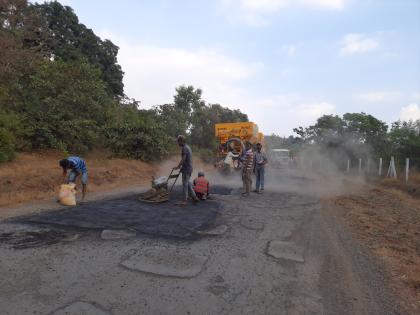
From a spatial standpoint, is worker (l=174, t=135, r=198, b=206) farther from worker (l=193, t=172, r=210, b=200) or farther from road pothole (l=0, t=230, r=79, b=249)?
road pothole (l=0, t=230, r=79, b=249)

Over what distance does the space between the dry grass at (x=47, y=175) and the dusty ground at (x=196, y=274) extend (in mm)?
3887

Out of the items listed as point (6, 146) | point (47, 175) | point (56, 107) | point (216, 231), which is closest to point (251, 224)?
point (216, 231)

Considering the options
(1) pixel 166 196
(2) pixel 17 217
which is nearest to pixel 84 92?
(1) pixel 166 196

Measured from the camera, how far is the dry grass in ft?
33.6

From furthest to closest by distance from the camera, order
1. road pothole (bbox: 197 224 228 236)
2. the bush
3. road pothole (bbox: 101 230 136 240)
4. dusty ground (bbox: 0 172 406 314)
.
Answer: the bush → road pothole (bbox: 197 224 228 236) → road pothole (bbox: 101 230 136 240) → dusty ground (bbox: 0 172 406 314)

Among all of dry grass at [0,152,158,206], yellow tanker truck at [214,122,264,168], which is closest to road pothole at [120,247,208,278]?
dry grass at [0,152,158,206]

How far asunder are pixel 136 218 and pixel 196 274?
3.19 metres

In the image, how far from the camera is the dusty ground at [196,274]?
11.9ft

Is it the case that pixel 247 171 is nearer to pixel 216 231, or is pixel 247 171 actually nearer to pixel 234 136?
pixel 216 231

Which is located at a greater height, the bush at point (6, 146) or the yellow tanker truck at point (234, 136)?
the yellow tanker truck at point (234, 136)

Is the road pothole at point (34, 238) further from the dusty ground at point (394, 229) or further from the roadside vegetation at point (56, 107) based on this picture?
the roadside vegetation at point (56, 107)

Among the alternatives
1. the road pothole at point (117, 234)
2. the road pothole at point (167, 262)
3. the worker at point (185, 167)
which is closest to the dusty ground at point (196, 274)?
the road pothole at point (167, 262)

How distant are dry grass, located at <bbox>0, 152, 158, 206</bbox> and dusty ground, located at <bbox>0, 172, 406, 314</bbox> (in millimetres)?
3887

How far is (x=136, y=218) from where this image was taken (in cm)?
732
